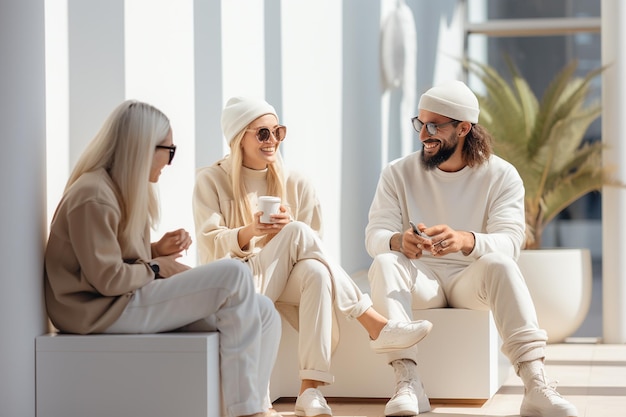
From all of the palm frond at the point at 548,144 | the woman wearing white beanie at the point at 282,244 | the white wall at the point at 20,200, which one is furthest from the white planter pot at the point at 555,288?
the white wall at the point at 20,200

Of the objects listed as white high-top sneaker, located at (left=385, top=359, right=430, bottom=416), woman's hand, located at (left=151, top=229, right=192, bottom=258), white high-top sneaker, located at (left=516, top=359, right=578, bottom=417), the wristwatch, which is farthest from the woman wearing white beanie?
the wristwatch

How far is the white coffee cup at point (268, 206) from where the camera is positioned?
4273mm

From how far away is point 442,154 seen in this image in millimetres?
4859

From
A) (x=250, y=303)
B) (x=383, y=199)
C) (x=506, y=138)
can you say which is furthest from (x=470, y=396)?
(x=506, y=138)

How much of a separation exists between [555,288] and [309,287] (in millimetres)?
3198

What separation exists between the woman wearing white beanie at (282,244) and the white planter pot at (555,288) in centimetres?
270

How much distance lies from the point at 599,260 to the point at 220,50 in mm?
6537

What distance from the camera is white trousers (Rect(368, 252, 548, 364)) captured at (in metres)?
4.28

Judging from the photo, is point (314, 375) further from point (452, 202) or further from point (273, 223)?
point (452, 202)

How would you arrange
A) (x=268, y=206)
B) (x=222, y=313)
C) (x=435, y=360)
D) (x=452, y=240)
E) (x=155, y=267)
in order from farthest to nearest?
(x=435, y=360), (x=452, y=240), (x=268, y=206), (x=155, y=267), (x=222, y=313)

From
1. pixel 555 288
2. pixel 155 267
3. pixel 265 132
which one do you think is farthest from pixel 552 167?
pixel 155 267

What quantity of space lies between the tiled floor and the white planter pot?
0.40m

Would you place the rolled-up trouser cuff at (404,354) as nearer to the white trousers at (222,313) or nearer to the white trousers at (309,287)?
the white trousers at (309,287)

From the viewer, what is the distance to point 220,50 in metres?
5.20
